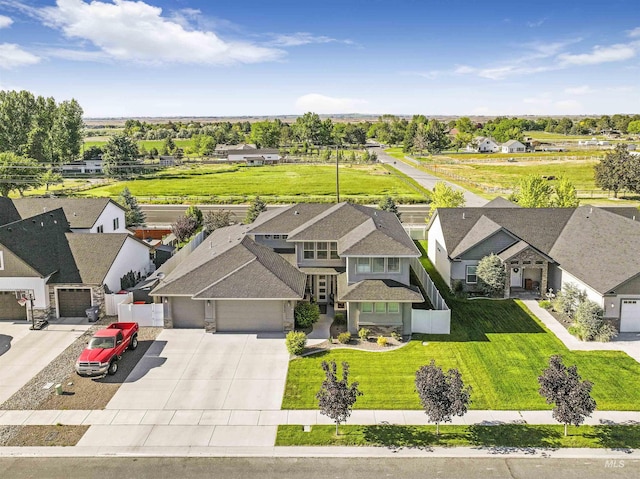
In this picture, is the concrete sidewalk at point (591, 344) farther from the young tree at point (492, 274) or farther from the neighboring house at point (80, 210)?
the neighboring house at point (80, 210)

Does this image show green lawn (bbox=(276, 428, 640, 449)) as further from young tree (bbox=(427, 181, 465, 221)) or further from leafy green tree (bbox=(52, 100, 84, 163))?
leafy green tree (bbox=(52, 100, 84, 163))

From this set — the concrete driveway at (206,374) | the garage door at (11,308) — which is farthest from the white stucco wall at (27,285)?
the concrete driveway at (206,374)

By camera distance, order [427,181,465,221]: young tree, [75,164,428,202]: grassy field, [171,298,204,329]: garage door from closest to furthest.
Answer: [171,298,204,329]: garage door < [427,181,465,221]: young tree < [75,164,428,202]: grassy field

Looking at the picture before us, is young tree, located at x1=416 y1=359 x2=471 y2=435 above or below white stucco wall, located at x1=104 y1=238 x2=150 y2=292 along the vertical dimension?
Answer: below

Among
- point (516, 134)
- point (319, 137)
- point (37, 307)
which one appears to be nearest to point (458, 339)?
point (37, 307)

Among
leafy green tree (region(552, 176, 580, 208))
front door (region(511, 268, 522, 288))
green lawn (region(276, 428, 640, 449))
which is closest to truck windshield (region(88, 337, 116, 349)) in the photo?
green lawn (region(276, 428, 640, 449))

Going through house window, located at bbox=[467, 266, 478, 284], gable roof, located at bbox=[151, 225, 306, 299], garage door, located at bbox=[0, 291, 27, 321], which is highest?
gable roof, located at bbox=[151, 225, 306, 299]

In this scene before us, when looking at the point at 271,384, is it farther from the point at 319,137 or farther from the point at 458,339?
the point at 319,137
